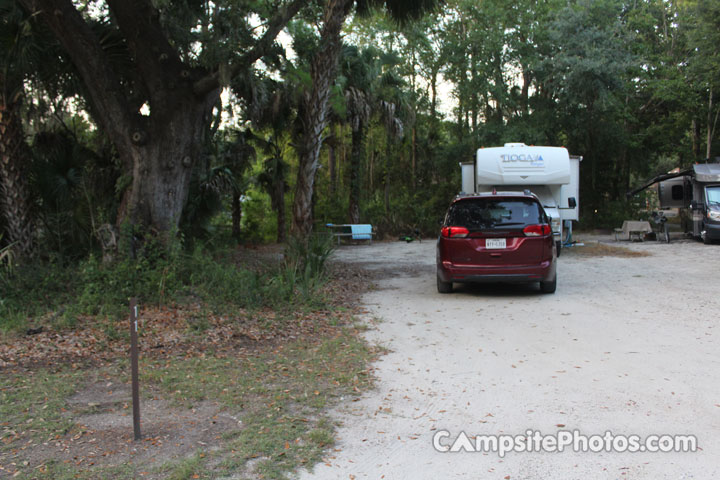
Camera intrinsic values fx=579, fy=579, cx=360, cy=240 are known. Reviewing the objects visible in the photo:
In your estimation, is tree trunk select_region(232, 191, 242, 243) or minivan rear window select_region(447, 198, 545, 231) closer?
minivan rear window select_region(447, 198, 545, 231)

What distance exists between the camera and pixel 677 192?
74.7 feet

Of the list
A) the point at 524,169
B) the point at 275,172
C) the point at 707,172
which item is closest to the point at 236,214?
the point at 275,172

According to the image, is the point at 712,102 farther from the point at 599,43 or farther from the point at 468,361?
the point at 468,361

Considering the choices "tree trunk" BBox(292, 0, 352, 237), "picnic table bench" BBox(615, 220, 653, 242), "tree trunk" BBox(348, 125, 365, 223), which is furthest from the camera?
"tree trunk" BBox(348, 125, 365, 223)

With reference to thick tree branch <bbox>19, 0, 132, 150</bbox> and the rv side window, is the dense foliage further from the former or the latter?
the rv side window

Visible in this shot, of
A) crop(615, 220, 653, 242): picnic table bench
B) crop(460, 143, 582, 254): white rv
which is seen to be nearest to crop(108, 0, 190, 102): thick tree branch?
crop(460, 143, 582, 254): white rv

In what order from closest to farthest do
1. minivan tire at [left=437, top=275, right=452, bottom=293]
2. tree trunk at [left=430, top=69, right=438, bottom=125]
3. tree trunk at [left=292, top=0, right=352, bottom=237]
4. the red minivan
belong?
the red minivan, minivan tire at [left=437, top=275, right=452, bottom=293], tree trunk at [left=292, top=0, right=352, bottom=237], tree trunk at [left=430, top=69, right=438, bottom=125]

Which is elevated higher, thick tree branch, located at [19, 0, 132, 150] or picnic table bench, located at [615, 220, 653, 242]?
thick tree branch, located at [19, 0, 132, 150]

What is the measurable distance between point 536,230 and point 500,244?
2.11ft

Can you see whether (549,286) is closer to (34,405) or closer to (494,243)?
(494,243)

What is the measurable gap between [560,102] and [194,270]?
22.9m

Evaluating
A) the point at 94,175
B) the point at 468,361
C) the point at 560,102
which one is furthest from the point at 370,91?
the point at 468,361

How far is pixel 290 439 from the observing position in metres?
Result: 4.13

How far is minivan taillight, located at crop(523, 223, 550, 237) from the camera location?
31.4 ft
